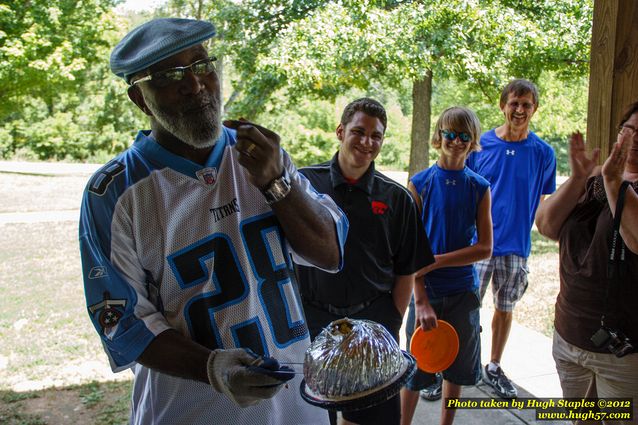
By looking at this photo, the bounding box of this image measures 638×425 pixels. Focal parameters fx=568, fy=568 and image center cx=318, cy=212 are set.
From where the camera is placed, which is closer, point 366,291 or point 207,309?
point 207,309

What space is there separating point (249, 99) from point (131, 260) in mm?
9122

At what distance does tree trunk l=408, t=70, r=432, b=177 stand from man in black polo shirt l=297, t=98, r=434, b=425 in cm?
715

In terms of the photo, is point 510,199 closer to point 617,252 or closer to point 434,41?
point 617,252

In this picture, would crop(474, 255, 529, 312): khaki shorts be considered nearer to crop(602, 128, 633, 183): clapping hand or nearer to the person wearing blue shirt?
the person wearing blue shirt

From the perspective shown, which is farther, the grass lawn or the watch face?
the grass lawn

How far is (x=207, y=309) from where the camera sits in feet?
4.85

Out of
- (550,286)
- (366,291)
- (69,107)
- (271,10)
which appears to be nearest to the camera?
(366,291)

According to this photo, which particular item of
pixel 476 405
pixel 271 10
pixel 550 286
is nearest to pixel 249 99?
pixel 271 10

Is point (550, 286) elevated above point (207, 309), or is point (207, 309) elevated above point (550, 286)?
point (207, 309)

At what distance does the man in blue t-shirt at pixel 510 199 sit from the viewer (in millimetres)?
4219

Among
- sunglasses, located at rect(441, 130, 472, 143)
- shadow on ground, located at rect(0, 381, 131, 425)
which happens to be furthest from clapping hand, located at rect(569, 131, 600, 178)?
shadow on ground, located at rect(0, 381, 131, 425)

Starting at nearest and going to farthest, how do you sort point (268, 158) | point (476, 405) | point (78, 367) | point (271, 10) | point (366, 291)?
point (268, 158) → point (366, 291) → point (476, 405) → point (78, 367) → point (271, 10)

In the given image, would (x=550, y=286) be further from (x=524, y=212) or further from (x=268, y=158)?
(x=268, y=158)

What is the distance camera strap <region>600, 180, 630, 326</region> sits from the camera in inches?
92.3
